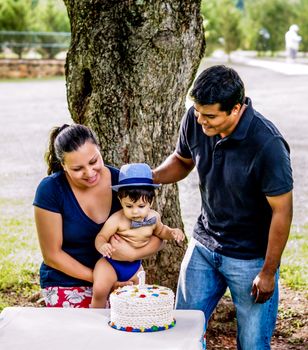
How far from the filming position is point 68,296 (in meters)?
3.65

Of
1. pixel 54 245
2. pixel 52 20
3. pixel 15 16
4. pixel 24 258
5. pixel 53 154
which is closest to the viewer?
pixel 54 245

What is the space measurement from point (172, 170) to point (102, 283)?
2.06ft

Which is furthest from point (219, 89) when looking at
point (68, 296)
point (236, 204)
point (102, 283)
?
point (68, 296)

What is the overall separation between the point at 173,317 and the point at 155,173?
Result: 89 cm

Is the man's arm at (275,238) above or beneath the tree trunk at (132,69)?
beneath

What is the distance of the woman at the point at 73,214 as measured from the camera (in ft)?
11.4

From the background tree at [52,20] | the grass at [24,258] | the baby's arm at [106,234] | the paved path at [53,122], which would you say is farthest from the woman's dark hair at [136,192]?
the background tree at [52,20]

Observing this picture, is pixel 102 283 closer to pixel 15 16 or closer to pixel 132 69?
pixel 132 69

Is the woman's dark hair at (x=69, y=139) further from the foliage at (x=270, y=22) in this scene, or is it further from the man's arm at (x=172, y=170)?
the foliage at (x=270, y=22)

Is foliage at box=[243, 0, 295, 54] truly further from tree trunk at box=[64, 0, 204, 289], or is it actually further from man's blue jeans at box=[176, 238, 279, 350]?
man's blue jeans at box=[176, 238, 279, 350]

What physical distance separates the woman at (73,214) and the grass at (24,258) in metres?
2.06

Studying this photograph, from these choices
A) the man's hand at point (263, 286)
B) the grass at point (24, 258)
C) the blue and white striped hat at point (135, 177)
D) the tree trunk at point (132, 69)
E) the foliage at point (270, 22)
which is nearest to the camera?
the man's hand at point (263, 286)

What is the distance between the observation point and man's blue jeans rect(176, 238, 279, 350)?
3.47 metres

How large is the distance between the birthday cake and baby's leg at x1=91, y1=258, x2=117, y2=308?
0.50m
